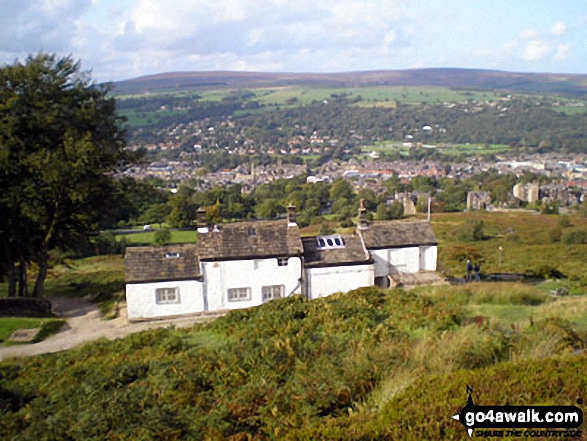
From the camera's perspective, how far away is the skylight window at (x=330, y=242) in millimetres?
23750

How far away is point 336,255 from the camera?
2338 centimetres

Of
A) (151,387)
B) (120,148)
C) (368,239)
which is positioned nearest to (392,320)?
(151,387)

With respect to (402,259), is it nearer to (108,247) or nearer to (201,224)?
(201,224)

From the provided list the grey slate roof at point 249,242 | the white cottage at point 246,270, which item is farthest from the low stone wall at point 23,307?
the grey slate roof at point 249,242

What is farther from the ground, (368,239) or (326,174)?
(368,239)

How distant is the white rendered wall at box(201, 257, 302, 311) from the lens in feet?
73.7

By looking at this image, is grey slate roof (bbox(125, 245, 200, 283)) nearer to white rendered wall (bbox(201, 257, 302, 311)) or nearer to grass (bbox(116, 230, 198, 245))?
white rendered wall (bbox(201, 257, 302, 311))

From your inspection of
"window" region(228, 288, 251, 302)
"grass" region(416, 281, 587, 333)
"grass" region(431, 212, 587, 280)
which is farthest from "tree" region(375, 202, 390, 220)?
"grass" region(416, 281, 587, 333)

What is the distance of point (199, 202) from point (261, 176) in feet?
201

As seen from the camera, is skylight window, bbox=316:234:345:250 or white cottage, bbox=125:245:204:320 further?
skylight window, bbox=316:234:345:250

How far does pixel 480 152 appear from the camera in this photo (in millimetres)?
196500

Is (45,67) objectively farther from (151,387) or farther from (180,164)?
(180,164)

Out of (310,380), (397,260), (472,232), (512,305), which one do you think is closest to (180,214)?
(472,232)

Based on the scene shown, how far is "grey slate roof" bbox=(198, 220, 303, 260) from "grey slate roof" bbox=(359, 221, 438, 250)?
326 cm
